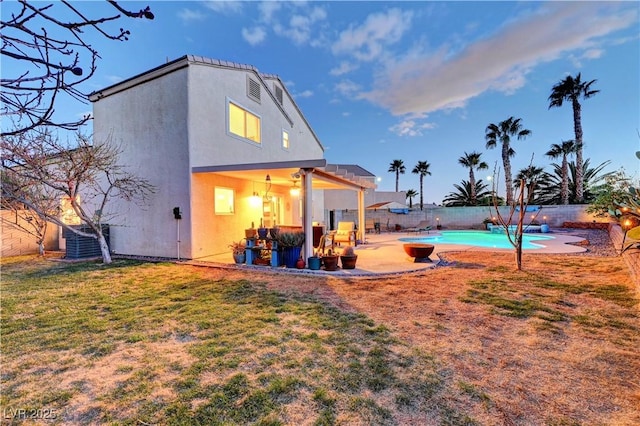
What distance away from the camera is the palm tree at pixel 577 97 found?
20156mm

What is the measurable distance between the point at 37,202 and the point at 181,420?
38.1 feet

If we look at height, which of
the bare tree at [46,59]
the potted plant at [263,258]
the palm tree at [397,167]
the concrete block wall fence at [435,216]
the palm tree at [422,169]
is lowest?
the potted plant at [263,258]

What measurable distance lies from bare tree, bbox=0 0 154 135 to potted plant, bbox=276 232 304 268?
6.59 meters

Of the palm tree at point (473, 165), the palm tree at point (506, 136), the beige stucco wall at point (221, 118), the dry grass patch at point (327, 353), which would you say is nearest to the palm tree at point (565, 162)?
the palm tree at point (506, 136)

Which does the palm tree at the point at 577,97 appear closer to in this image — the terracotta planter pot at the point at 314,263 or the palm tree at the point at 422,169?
the palm tree at the point at 422,169

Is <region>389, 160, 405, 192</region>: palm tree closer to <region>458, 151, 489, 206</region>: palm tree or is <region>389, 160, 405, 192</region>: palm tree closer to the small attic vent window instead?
<region>458, 151, 489, 206</region>: palm tree

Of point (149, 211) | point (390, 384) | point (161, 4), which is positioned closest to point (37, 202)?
point (149, 211)

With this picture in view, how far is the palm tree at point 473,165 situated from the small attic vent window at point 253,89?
82.9ft


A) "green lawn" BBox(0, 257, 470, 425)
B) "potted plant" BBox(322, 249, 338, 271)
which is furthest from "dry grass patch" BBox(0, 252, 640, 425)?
"potted plant" BBox(322, 249, 338, 271)

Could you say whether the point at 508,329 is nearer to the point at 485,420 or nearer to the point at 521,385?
the point at 521,385

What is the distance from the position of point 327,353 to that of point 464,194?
32387 millimetres

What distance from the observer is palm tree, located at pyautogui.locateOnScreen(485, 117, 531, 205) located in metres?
24.3

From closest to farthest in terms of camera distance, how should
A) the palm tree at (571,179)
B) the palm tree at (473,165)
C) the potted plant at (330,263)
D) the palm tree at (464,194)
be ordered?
1. the potted plant at (330,263)
2. the palm tree at (571,179)
3. the palm tree at (473,165)
4. the palm tree at (464,194)

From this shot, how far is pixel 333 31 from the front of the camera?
1443 centimetres
